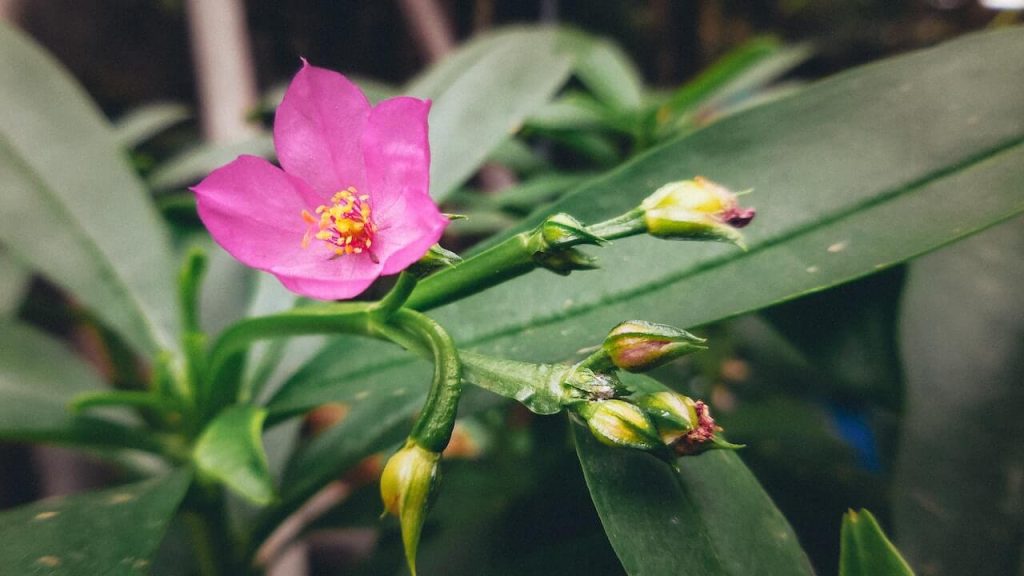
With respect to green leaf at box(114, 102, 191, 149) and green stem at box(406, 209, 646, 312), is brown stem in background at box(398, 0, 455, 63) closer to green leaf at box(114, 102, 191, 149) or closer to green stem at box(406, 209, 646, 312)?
green leaf at box(114, 102, 191, 149)

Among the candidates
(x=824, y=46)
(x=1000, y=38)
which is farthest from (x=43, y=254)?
(x=824, y=46)

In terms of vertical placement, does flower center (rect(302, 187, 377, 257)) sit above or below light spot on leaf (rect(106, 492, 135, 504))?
above

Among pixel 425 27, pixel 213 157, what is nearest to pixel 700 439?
pixel 213 157

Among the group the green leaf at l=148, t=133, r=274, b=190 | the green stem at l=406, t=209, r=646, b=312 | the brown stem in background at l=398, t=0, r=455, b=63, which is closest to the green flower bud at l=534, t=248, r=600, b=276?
the green stem at l=406, t=209, r=646, b=312

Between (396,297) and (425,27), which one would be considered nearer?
(396,297)

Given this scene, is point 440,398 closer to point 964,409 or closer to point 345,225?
point 345,225

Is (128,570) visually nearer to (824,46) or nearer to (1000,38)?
(1000,38)

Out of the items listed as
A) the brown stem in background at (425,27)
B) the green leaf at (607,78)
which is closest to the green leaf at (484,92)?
the green leaf at (607,78)
